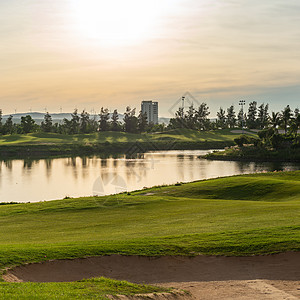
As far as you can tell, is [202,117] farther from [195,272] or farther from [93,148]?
[195,272]

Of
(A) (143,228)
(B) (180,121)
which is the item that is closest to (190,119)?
(B) (180,121)

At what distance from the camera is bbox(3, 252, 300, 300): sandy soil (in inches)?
487

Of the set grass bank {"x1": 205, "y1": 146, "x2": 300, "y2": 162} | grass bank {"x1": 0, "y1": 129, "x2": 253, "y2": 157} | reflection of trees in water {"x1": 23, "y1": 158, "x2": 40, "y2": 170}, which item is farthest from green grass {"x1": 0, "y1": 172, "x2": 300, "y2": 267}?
grass bank {"x1": 0, "y1": 129, "x2": 253, "y2": 157}

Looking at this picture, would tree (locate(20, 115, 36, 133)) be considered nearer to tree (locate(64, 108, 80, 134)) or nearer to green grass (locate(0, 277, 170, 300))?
tree (locate(64, 108, 80, 134))

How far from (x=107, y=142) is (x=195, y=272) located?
139 m

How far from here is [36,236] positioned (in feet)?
62.2

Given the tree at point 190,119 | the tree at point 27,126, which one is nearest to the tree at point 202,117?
the tree at point 190,119

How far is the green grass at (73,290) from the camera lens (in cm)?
982

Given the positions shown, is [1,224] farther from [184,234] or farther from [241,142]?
[241,142]

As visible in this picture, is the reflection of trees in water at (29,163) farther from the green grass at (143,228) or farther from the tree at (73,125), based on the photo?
the tree at (73,125)

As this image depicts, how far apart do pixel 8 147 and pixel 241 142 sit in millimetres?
73791

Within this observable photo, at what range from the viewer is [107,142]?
152 m

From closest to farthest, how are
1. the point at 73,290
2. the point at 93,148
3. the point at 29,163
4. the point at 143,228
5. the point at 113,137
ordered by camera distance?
1. the point at 73,290
2. the point at 143,228
3. the point at 29,163
4. the point at 93,148
5. the point at 113,137

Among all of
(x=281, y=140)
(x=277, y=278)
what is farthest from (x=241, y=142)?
(x=277, y=278)
